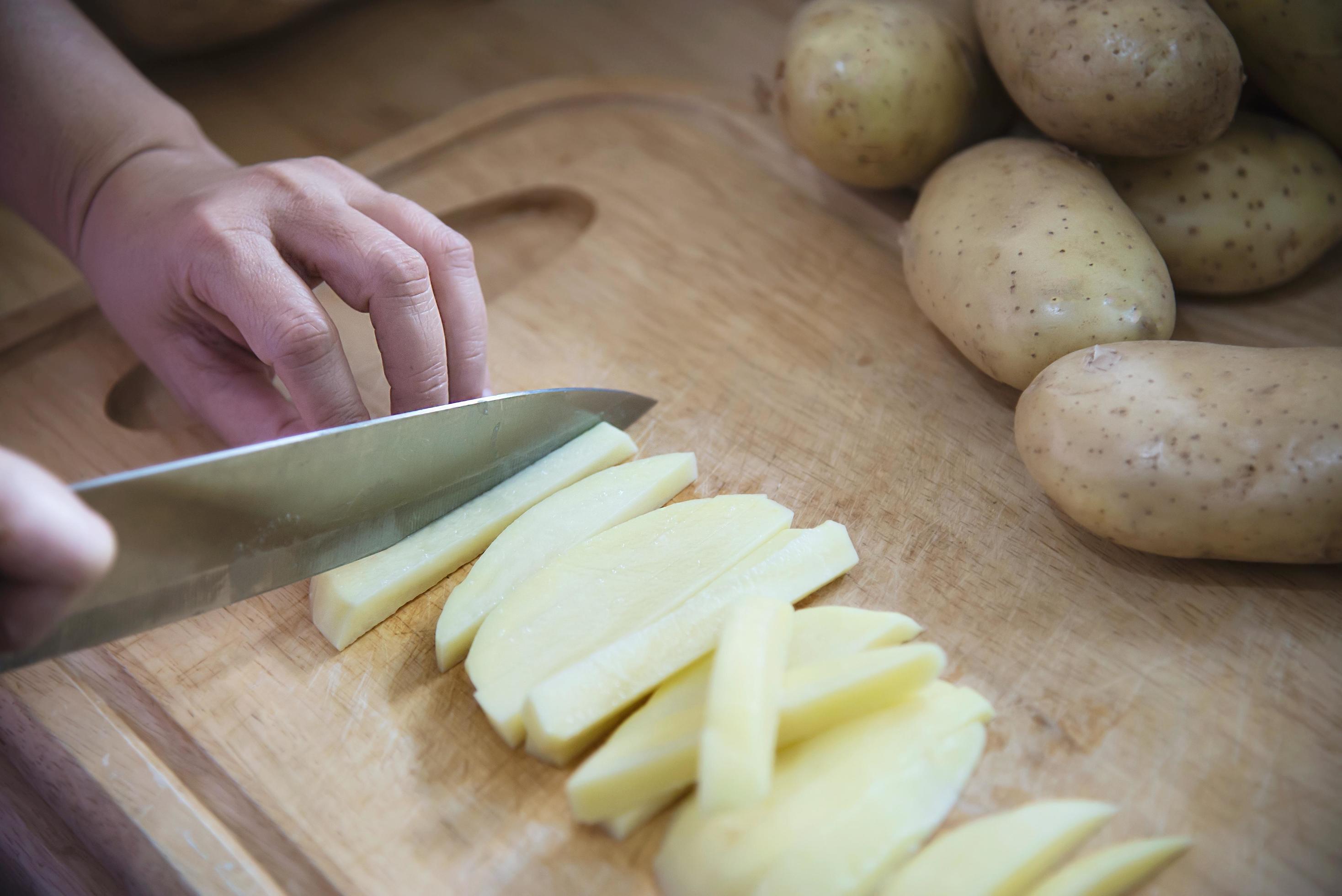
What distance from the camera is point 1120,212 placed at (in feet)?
4.67

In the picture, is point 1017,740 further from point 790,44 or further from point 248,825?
point 790,44

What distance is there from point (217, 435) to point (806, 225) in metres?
1.12

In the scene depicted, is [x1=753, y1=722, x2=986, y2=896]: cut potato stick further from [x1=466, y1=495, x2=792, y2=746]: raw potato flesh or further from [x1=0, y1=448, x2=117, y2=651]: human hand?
[x1=0, y1=448, x2=117, y2=651]: human hand

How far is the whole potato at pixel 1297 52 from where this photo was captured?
146cm

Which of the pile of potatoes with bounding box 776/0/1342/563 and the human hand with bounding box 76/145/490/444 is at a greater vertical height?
the pile of potatoes with bounding box 776/0/1342/563

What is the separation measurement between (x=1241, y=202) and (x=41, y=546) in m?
1.69

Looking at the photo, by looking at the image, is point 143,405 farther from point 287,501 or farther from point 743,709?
point 743,709

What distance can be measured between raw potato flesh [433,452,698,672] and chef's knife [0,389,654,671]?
108mm

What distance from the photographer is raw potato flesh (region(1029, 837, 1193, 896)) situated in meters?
0.91

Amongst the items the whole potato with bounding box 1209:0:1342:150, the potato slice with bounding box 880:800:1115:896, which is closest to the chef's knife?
the potato slice with bounding box 880:800:1115:896

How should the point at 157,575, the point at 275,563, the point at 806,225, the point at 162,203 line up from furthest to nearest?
the point at 806,225 → the point at 162,203 → the point at 275,563 → the point at 157,575

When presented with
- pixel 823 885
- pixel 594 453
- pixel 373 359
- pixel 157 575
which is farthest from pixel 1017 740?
pixel 373 359

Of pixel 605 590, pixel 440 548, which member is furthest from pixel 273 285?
pixel 605 590

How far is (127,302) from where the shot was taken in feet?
4.48
